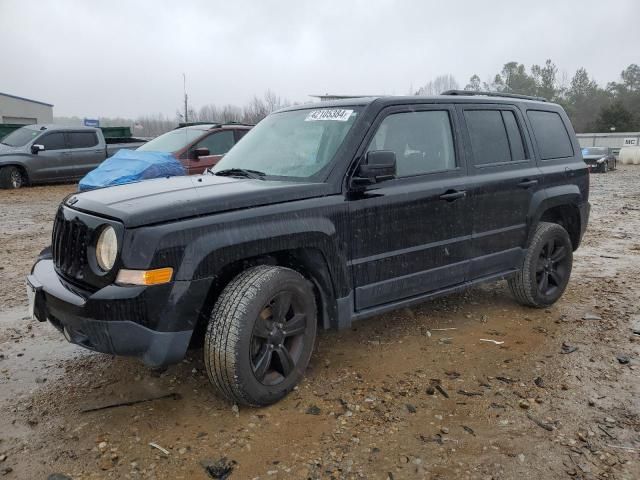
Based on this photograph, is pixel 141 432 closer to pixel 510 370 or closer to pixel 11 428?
pixel 11 428

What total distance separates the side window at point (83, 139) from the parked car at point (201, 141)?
19.8 ft

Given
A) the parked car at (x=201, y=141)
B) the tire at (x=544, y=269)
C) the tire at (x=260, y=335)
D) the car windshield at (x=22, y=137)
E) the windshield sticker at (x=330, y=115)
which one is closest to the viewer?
the tire at (x=260, y=335)

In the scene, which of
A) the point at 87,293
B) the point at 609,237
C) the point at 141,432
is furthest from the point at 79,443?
the point at 609,237

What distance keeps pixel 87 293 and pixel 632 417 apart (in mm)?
3139

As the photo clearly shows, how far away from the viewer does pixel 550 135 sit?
4.96 m

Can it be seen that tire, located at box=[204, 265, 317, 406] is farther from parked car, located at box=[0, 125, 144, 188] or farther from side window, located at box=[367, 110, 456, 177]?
parked car, located at box=[0, 125, 144, 188]

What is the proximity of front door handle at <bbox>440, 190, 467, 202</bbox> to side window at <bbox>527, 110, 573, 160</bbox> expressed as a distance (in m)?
1.29

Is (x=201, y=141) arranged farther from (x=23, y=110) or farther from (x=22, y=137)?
(x=23, y=110)

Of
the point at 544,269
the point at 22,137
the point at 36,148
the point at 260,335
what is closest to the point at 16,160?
the point at 36,148

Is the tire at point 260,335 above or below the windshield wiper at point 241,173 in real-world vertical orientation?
below

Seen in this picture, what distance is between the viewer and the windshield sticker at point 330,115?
3717 mm

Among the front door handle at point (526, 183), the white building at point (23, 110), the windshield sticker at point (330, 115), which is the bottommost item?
the front door handle at point (526, 183)

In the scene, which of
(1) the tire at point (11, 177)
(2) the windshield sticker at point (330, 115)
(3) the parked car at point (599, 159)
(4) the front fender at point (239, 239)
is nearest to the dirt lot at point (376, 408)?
(4) the front fender at point (239, 239)

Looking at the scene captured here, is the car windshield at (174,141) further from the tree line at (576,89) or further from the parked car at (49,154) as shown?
the tree line at (576,89)
